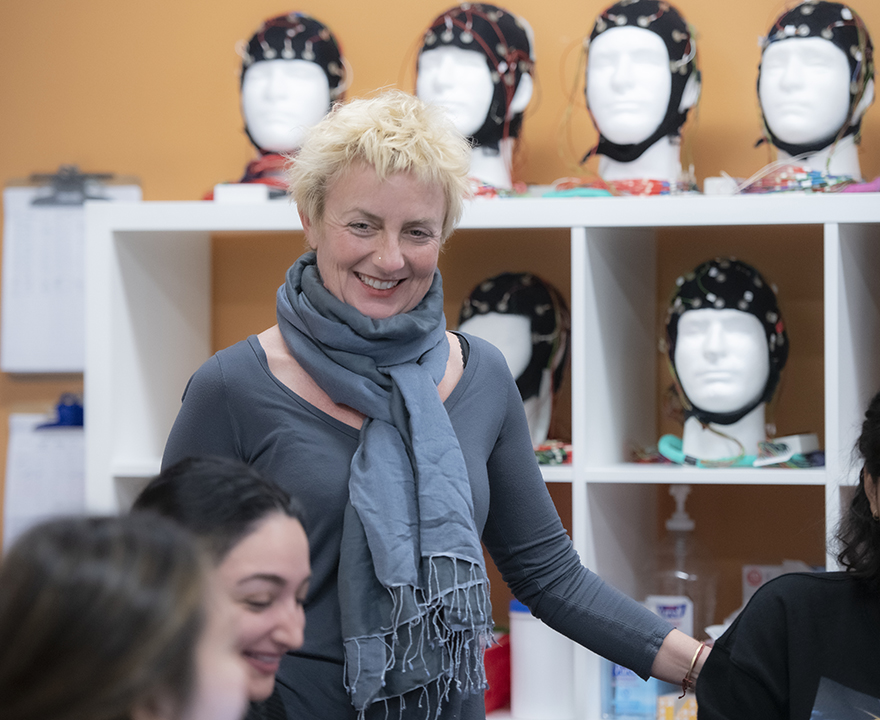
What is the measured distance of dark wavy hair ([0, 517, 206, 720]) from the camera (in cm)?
46

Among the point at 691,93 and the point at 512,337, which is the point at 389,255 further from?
the point at 691,93

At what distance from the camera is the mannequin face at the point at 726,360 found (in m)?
1.64

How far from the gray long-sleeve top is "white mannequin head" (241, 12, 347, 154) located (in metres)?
0.73

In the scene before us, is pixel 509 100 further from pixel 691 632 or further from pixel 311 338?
pixel 691 632

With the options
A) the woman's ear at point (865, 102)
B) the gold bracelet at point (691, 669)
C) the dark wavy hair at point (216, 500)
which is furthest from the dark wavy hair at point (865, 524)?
the woman's ear at point (865, 102)

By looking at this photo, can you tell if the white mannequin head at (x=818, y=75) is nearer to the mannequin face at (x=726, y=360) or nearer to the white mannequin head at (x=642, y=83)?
the white mannequin head at (x=642, y=83)

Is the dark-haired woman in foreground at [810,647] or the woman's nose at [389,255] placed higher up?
the woman's nose at [389,255]

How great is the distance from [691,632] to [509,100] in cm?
94

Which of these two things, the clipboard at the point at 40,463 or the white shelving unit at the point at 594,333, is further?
the clipboard at the point at 40,463

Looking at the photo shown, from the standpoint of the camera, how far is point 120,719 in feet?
1.58

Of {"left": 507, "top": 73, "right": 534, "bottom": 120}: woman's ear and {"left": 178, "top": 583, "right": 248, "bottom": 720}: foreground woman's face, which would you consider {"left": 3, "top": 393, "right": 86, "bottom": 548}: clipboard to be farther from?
{"left": 178, "top": 583, "right": 248, "bottom": 720}: foreground woman's face

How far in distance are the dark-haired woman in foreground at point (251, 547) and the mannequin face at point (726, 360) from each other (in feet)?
3.32

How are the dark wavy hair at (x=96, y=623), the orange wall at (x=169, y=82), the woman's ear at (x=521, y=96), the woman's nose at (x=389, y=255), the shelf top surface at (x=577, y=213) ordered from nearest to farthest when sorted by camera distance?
the dark wavy hair at (x=96, y=623), the woman's nose at (x=389, y=255), the shelf top surface at (x=577, y=213), the woman's ear at (x=521, y=96), the orange wall at (x=169, y=82)

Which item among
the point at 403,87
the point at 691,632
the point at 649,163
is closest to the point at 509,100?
the point at 649,163
